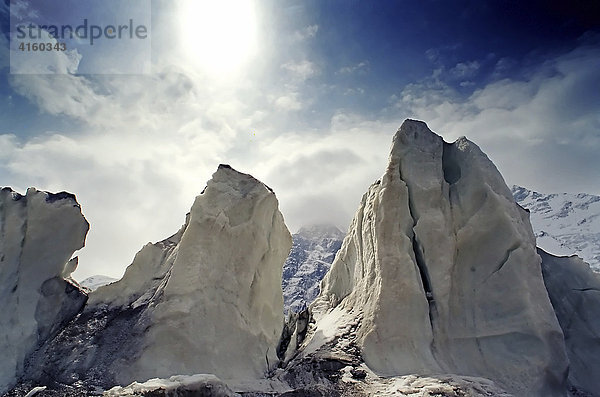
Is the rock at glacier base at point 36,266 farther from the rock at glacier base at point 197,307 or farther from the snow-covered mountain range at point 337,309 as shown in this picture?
the rock at glacier base at point 197,307

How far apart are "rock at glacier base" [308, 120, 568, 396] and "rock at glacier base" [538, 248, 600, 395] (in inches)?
117

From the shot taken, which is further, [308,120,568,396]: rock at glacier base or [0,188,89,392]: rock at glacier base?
[0,188,89,392]: rock at glacier base

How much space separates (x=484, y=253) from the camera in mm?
18703

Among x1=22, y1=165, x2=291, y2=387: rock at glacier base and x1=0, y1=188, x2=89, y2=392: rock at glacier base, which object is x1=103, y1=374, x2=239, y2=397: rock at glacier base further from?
x1=0, y1=188, x2=89, y2=392: rock at glacier base

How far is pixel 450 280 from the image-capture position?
18.6 meters

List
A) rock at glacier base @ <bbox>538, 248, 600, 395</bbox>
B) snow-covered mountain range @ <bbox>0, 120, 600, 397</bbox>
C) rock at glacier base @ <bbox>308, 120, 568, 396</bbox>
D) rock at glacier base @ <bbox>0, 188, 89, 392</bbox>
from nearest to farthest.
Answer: snow-covered mountain range @ <bbox>0, 120, 600, 397</bbox>, rock at glacier base @ <bbox>308, 120, 568, 396</bbox>, rock at glacier base @ <bbox>0, 188, 89, 392</bbox>, rock at glacier base @ <bbox>538, 248, 600, 395</bbox>

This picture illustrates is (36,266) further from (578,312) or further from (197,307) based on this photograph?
(578,312)

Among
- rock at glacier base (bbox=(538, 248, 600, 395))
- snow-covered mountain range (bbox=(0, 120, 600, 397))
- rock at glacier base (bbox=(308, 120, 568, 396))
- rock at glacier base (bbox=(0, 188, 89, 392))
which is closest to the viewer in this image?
snow-covered mountain range (bbox=(0, 120, 600, 397))

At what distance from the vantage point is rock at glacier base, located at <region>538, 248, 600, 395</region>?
60.8ft

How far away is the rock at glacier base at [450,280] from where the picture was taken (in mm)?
16188

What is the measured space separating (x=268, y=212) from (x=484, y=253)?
1037 cm

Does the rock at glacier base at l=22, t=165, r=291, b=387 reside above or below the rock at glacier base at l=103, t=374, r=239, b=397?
above

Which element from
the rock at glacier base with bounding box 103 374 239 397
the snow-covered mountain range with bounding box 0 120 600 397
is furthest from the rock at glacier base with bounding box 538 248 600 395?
the rock at glacier base with bounding box 103 374 239 397

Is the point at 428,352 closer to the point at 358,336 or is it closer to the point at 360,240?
the point at 358,336
